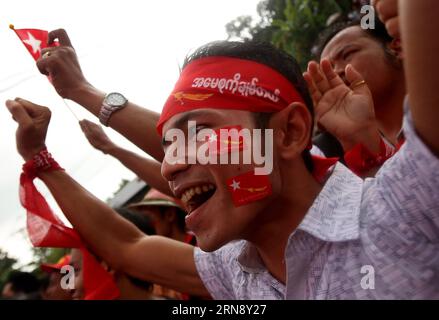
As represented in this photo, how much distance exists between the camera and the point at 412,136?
1042 mm

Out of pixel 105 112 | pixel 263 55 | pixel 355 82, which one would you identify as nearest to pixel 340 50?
pixel 355 82

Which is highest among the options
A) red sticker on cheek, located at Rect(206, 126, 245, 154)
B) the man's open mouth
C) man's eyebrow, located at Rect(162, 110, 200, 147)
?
man's eyebrow, located at Rect(162, 110, 200, 147)

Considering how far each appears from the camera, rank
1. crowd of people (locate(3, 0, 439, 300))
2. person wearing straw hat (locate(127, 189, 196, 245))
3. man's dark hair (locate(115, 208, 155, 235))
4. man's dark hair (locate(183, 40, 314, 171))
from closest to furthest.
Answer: crowd of people (locate(3, 0, 439, 300)) → man's dark hair (locate(183, 40, 314, 171)) → man's dark hair (locate(115, 208, 155, 235)) → person wearing straw hat (locate(127, 189, 196, 245))

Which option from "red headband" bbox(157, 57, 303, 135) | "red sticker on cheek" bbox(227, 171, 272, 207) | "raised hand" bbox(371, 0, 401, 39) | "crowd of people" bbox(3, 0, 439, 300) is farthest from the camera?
"red headband" bbox(157, 57, 303, 135)

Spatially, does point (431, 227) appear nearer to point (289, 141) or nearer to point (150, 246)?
point (289, 141)

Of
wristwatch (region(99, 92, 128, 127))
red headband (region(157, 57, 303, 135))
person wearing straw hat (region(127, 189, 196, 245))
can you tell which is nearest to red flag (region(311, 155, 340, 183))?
red headband (region(157, 57, 303, 135))

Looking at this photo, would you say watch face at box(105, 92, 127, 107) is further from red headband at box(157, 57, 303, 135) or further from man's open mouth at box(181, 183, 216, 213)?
man's open mouth at box(181, 183, 216, 213)

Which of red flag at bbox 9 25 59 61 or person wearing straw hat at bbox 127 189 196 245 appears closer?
red flag at bbox 9 25 59 61

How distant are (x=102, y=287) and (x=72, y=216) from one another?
719 millimetres

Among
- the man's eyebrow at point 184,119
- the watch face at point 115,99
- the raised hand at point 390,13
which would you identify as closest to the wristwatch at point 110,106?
the watch face at point 115,99

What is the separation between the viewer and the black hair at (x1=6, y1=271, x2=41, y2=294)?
6.15 m

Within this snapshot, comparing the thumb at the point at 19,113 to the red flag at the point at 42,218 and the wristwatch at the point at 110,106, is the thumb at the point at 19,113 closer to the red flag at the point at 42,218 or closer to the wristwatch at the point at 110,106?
the red flag at the point at 42,218

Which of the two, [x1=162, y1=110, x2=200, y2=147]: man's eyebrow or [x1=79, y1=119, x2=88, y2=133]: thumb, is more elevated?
[x1=162, y1=110, x2=200, y2=147]: man's eyebrow

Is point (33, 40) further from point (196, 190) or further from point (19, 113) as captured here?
point (196, 190)
